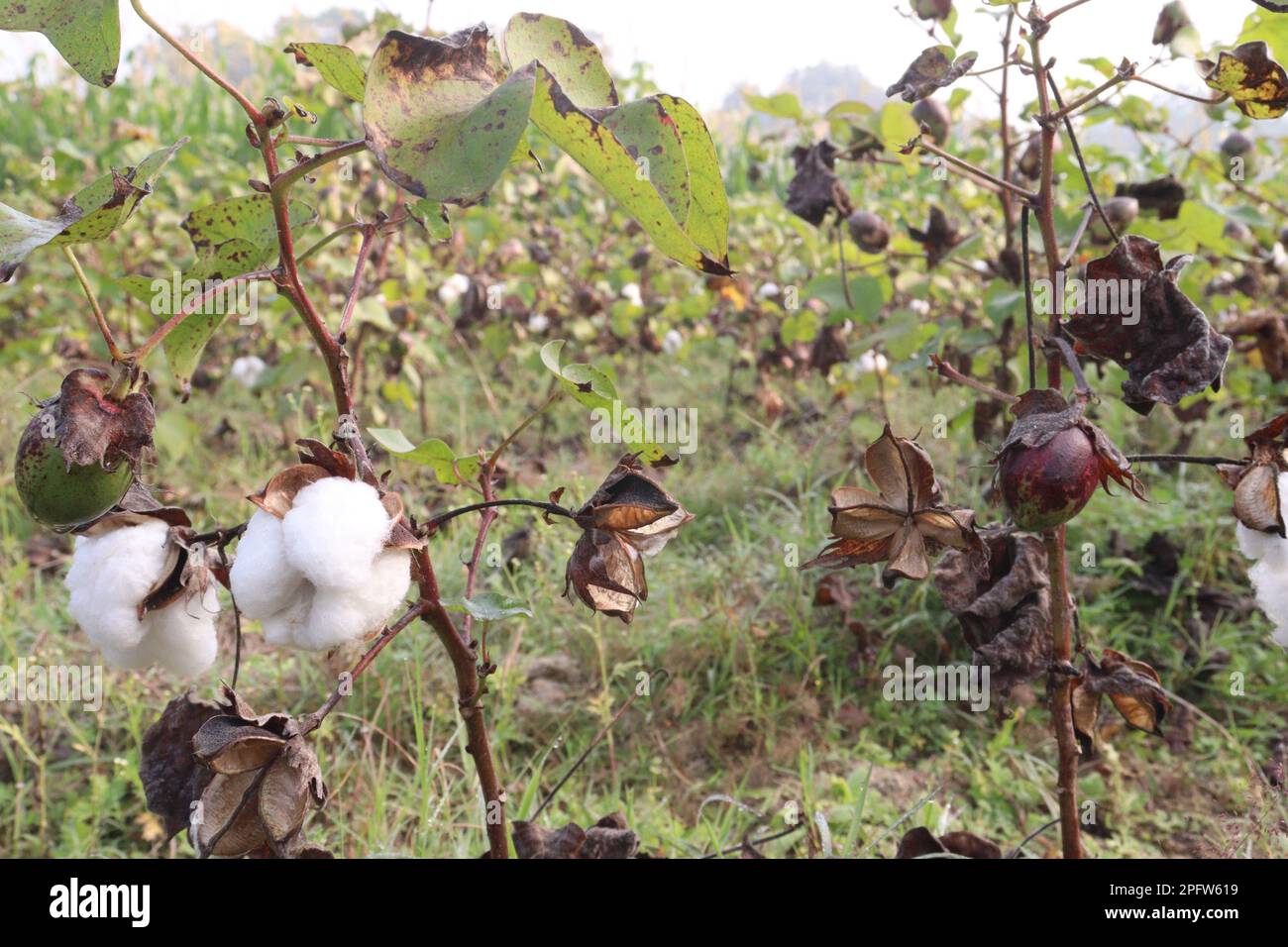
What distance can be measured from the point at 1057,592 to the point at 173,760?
783 millimetres

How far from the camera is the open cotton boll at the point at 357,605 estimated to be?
661 millimetres

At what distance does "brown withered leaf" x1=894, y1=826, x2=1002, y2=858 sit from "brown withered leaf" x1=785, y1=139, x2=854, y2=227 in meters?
0.94

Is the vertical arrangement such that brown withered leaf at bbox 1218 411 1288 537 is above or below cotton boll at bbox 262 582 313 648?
above

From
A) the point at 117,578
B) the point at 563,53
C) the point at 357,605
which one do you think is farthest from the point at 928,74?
the point at 117,578

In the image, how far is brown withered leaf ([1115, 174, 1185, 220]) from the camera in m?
1.53

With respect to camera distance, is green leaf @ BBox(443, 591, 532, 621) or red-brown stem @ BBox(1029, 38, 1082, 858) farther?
red-brown stem @ BBox(1029, 38, 1082, 858)

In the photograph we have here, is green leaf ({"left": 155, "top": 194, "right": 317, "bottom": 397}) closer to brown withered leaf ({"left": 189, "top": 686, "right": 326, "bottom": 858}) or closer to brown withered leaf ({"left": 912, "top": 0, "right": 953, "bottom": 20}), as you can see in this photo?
brown withered leaf ({"left": 189, "top": 686, "right": 326, "bottom": 858})

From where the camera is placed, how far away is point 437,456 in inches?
32.8

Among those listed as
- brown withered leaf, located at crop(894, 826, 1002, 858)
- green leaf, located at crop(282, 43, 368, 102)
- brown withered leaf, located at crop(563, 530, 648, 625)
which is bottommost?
brown withered leaf, located at crop(894, 826, 1002, 858)

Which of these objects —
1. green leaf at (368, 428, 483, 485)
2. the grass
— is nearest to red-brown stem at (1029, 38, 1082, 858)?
the grass

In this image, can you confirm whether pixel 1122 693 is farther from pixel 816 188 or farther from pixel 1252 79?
pixel 816 188

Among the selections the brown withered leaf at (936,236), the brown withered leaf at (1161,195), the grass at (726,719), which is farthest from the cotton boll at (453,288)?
the brown withered leaf at (1161,195)
